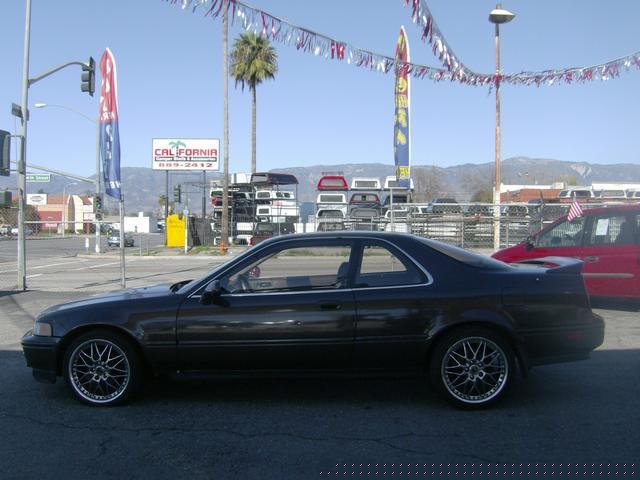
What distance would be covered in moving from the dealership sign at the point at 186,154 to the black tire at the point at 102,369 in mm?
37499

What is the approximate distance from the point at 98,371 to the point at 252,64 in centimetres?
3890

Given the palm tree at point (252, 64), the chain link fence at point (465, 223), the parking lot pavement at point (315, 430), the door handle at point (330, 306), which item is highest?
the palm tree at point (252, 64)

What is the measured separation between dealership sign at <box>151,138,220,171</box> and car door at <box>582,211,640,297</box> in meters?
34.7

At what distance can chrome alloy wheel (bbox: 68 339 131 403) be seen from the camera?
506 centimetres

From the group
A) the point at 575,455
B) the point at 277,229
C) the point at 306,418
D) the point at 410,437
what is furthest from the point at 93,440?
the point at 277,229

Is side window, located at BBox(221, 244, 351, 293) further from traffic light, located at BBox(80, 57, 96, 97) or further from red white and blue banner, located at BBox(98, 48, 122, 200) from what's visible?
red white and blue banner, located at BBox(98, 48, 122, 200)

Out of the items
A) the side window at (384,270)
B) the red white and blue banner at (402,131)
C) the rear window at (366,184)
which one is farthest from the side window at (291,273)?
the rear window at (366,184)

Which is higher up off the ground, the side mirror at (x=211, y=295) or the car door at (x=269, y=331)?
the side mirror at (x=211, y=295)

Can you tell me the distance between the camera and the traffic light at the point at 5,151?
1309 cm

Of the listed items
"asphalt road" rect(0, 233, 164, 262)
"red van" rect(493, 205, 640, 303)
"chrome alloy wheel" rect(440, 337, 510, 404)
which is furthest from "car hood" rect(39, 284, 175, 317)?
"asphalt road" rect(0, 233, 164, 262)

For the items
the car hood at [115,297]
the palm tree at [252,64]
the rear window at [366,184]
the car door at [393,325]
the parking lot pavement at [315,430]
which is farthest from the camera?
the palm tree at [252,64]

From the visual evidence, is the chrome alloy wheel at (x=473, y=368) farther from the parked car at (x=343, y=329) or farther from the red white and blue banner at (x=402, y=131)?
the red white and blue banner at (x=402, y=131)

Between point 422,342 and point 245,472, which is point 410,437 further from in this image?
point 245,472

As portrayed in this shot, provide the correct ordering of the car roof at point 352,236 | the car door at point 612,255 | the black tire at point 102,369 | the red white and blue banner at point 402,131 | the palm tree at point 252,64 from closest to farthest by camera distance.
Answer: the black tire at point 102,369
the car roof at point 352,236
the car door at point 612,255
the red white and blue banner at point 402,131
the palm tree at point 252,64
